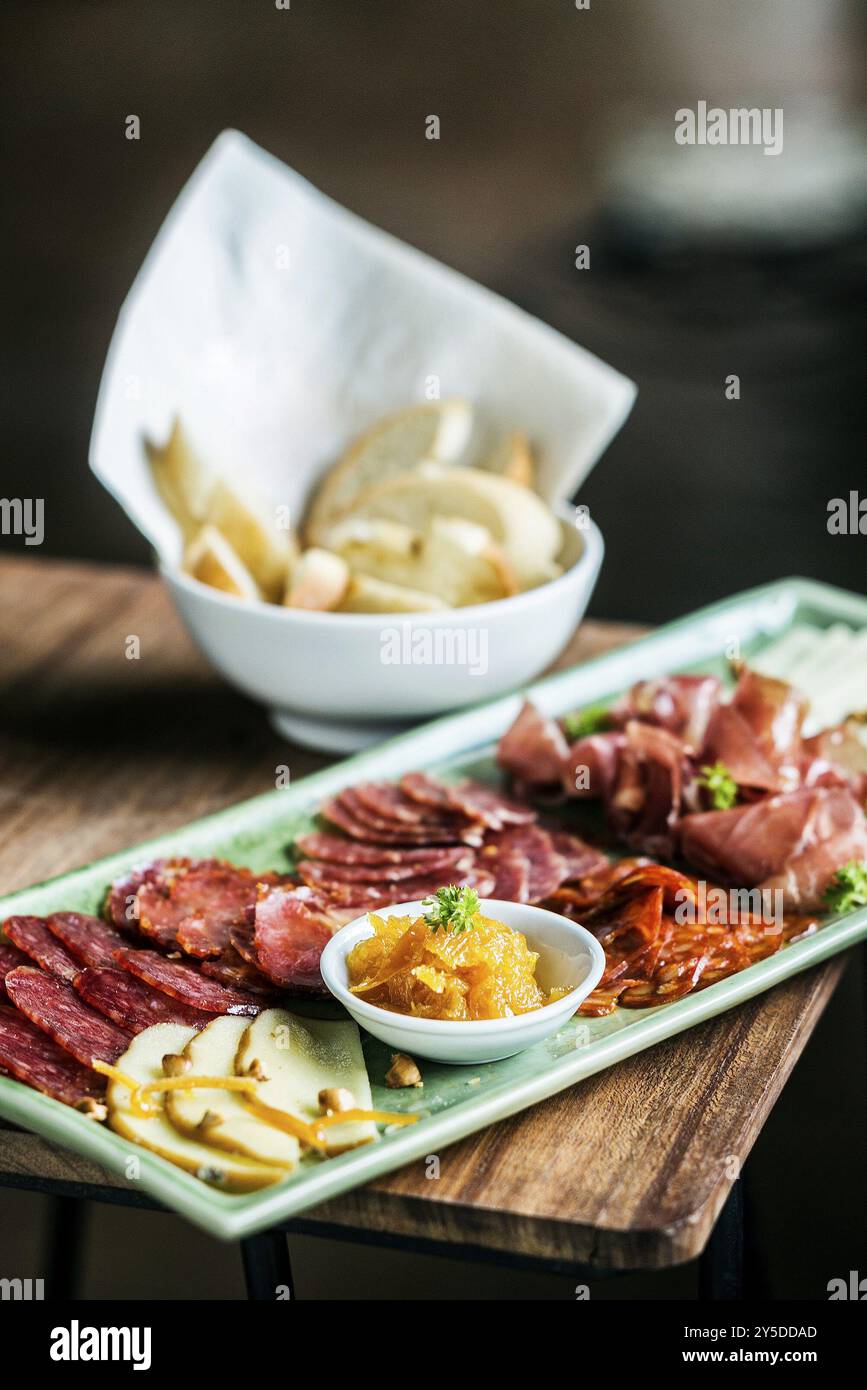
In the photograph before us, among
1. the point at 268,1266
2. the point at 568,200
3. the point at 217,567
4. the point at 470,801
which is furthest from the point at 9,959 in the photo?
the point at 568,200

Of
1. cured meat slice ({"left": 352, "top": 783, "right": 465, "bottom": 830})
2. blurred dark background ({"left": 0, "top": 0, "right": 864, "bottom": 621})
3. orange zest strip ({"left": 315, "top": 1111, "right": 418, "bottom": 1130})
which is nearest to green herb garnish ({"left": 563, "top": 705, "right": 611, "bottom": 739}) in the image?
cured meat slice ({"left": 352, "top": 783, "right": 465, "bottom": 830})

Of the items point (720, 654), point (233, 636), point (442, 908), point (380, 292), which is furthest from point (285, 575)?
point (442, 908)

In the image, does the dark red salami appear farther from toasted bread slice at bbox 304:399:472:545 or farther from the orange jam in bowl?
toasted bread slice at bbox 304:399:472:545

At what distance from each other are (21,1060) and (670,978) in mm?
683

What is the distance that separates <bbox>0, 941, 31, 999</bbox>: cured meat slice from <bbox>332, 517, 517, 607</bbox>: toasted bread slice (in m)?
0.87

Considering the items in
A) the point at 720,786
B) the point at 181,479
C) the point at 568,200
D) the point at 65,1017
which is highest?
the point at 568,200

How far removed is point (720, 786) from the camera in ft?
6.48

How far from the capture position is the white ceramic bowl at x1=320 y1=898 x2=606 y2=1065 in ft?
4.66

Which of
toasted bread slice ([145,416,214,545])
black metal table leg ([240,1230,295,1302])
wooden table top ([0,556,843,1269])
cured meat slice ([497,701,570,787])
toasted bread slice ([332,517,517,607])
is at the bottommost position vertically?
black metal table leg ([240,1230,295,1302])

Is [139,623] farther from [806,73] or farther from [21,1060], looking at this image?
[806,73]

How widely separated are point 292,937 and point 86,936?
Answer: 24cm

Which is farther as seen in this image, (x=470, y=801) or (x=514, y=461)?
(x=514, y=461)

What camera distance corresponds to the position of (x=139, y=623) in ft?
9.44

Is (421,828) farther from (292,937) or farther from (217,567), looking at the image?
(217,567)
